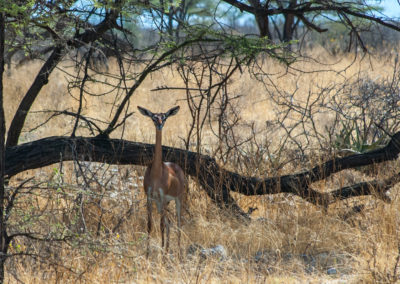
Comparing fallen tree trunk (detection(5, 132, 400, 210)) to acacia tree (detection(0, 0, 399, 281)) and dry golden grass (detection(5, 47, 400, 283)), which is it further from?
dry golden grass (detection(5, 47, 400, 283))

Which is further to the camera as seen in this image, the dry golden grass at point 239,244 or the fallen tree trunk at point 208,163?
the fallen tree trunk at point 208,163

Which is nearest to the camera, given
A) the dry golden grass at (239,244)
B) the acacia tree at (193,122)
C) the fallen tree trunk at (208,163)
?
the dry golden grass at (239,244)

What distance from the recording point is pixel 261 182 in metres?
5.44

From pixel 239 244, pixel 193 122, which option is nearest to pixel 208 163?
pixel 193 122

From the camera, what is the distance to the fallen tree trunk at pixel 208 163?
5004mm

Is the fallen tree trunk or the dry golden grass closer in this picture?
the dry golden grass

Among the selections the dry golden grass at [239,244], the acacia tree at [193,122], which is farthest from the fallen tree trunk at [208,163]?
the dry golden grass at [239,244]

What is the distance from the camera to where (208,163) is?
217 inches

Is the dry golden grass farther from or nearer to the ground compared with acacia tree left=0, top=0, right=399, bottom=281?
nearer to the ground

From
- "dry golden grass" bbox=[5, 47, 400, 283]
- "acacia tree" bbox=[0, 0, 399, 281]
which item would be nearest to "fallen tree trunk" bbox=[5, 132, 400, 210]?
"acacia tree" bbox=[0, 0, 399, 281]

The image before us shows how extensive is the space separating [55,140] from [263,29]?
232 centimetres

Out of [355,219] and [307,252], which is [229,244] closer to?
[307,252]

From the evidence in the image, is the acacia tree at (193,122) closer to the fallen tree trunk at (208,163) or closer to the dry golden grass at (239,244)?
the fallen tree trunk at (208,163)

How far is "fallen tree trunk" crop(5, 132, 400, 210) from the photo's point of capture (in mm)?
5004
